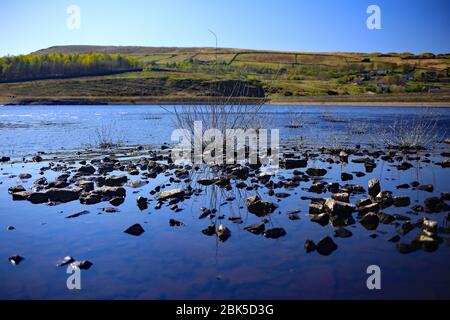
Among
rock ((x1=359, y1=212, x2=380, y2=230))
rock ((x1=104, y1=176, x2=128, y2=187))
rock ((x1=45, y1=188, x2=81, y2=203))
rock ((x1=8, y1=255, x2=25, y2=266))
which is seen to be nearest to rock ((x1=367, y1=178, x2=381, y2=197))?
rock ((x1=359, y1=212, x2=380, y2=230))

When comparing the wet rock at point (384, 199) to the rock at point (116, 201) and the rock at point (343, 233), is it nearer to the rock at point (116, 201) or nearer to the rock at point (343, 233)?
the rock at point (343, 233)

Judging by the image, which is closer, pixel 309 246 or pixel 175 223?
pixel 309 246

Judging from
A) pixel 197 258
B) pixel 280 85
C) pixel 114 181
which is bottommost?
pixel 197 258

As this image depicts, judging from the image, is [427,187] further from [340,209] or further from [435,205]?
[340,209]

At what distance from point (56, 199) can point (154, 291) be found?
6.54 metres

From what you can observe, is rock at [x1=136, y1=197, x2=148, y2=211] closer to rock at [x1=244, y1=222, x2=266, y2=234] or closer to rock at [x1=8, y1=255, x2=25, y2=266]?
rock at [x1=244, y1=222, x2=266, y2=234]

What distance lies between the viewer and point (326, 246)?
7992mm

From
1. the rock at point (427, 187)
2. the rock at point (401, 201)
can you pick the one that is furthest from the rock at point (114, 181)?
the rock at point (427, 187)

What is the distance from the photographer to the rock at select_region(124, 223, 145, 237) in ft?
30.2

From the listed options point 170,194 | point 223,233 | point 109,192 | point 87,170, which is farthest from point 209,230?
point 87,170

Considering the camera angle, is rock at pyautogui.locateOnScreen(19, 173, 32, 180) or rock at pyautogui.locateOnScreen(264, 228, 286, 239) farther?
rock at pyautogui.locateOnScreen(19, 173, 32, 180)

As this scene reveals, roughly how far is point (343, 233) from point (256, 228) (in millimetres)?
1762

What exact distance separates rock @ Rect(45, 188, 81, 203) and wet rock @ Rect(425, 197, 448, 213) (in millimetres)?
9117
